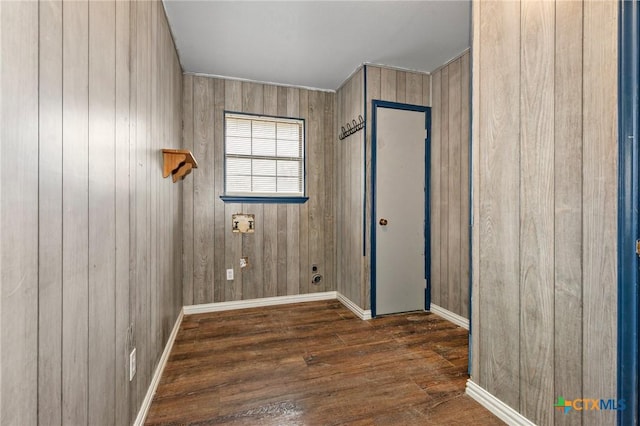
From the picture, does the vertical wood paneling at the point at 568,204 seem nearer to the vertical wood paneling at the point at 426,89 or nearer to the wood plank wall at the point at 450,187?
the wood plank wall at the point at 450,187

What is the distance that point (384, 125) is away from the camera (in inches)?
126

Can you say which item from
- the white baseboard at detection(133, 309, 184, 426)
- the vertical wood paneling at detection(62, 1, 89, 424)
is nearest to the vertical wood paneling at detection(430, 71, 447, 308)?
the white baseboard at detection(133, 309, 184, 426)

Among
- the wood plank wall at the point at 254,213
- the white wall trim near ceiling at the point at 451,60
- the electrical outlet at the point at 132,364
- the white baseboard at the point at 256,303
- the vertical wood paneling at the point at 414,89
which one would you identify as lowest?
the white baseboard at the point at 256,303

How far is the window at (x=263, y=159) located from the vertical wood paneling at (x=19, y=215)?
2.74 m

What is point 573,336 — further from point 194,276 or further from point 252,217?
point 194,276

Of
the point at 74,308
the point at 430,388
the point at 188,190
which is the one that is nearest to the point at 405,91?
the point at 188,190

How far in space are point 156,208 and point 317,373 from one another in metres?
1.57

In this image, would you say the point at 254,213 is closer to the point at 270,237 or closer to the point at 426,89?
→ the point at 270,237

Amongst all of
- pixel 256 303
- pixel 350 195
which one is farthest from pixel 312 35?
pixel 256 303

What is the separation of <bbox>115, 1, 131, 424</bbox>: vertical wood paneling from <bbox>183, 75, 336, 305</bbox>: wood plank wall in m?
2.00

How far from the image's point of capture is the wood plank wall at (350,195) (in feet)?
10.6

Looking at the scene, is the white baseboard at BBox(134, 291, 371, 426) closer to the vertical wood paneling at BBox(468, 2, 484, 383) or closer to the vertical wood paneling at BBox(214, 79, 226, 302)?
the vertical wood paneling at BBox(214, 79, 226, 302)

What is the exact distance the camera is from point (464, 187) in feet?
9.60

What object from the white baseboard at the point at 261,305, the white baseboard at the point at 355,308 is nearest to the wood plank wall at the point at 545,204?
the white baseboard at the point at 355,308
